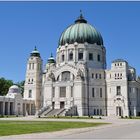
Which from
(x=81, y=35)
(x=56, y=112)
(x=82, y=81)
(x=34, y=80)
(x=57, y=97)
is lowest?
(x=56, y=112)

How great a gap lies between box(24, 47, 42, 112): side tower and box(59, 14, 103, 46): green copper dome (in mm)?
10657

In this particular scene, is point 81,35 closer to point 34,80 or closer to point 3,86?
point 34,80

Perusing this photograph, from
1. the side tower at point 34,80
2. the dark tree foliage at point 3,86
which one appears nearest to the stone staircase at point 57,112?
the side tower at point 34,80

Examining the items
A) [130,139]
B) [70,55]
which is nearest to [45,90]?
[70,55]

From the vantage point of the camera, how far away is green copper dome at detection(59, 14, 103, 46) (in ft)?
335

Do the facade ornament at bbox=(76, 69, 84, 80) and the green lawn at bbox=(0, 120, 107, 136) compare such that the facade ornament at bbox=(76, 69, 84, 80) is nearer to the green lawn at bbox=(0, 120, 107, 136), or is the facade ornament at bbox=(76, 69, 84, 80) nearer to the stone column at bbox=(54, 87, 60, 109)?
the stone column at bbox=(54, 87, 60, 109)

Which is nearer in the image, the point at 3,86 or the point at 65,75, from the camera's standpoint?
the point at 65,75

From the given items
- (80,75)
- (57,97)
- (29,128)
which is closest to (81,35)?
(80,75)

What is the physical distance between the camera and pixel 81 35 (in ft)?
335

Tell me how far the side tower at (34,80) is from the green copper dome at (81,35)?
10.7m

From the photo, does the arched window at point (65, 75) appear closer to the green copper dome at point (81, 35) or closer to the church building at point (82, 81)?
the church building at point (82, 81)

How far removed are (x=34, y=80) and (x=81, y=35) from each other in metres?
21.8

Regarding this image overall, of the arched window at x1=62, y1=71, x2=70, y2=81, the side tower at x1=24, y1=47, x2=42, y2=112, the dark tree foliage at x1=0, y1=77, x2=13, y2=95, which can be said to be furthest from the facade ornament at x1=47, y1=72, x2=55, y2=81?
the dark tree foliage at x1=0, y1=77, x2=13, y2=95

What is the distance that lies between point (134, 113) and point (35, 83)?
34.2m
